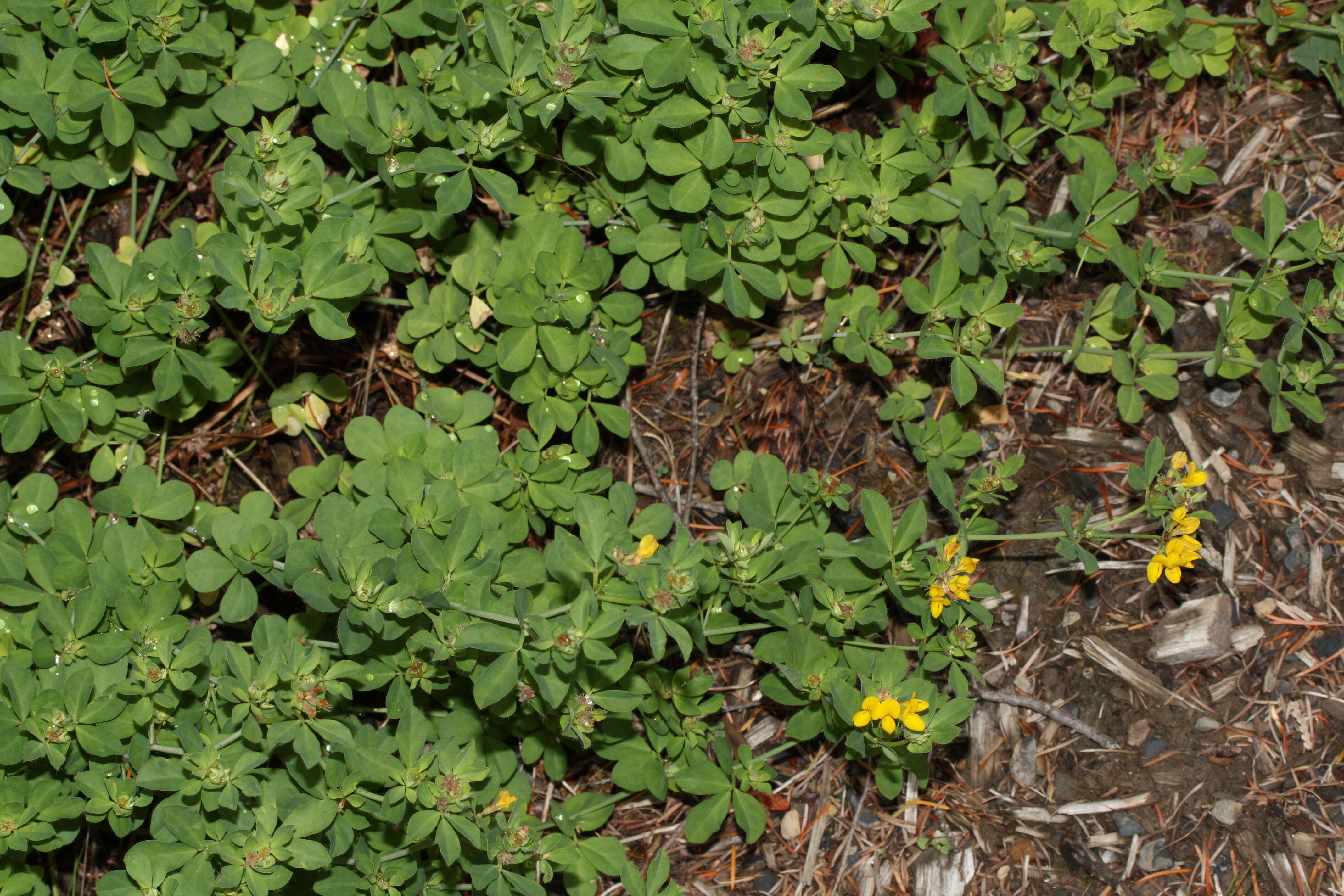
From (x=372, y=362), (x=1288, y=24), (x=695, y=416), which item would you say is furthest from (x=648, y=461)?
(x=1288, y=24)

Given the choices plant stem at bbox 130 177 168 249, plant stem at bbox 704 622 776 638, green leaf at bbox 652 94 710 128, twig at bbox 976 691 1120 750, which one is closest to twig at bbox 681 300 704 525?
plant stem at bbox 704 622 776 638

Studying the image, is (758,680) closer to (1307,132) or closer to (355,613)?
(355,613)

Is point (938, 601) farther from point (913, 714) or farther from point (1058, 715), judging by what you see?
point (1058, 715)

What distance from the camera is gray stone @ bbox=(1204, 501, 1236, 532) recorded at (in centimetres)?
376

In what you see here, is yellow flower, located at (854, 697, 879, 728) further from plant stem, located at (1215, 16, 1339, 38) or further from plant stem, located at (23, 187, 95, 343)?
plant stem, located at (23, 187, 95, 343)

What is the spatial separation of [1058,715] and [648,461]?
1.78 m

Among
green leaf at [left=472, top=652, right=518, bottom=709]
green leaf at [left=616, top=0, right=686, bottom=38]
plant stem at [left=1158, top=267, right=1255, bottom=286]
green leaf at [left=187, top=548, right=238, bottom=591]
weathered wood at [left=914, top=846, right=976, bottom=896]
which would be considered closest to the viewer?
green leaf at [left=472, top=652, right=518, bottom=709]

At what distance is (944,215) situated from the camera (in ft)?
12.1

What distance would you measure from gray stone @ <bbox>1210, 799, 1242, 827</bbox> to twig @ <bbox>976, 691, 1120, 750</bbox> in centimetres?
38

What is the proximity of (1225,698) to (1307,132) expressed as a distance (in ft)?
7.39

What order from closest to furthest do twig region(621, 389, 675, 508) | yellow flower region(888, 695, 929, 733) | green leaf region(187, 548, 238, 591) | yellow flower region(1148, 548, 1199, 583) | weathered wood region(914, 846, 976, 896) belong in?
yellow flower region(888, 695, 929, 733) < yellow flower region(1148, 548, 1199, 583) < green leaf region(187, 548, 238, 591) < weathered wood region(914, 846, 976, 896) < twig region(621, 389, 675, 508)

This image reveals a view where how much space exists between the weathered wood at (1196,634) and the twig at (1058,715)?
1.13ft

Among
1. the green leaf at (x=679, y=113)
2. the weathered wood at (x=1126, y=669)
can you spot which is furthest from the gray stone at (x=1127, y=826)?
the green leaf at (x=679, y=113)

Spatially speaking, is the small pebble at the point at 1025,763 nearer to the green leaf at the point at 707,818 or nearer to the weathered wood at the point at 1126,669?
the weathered wood at the point at 1126,669
